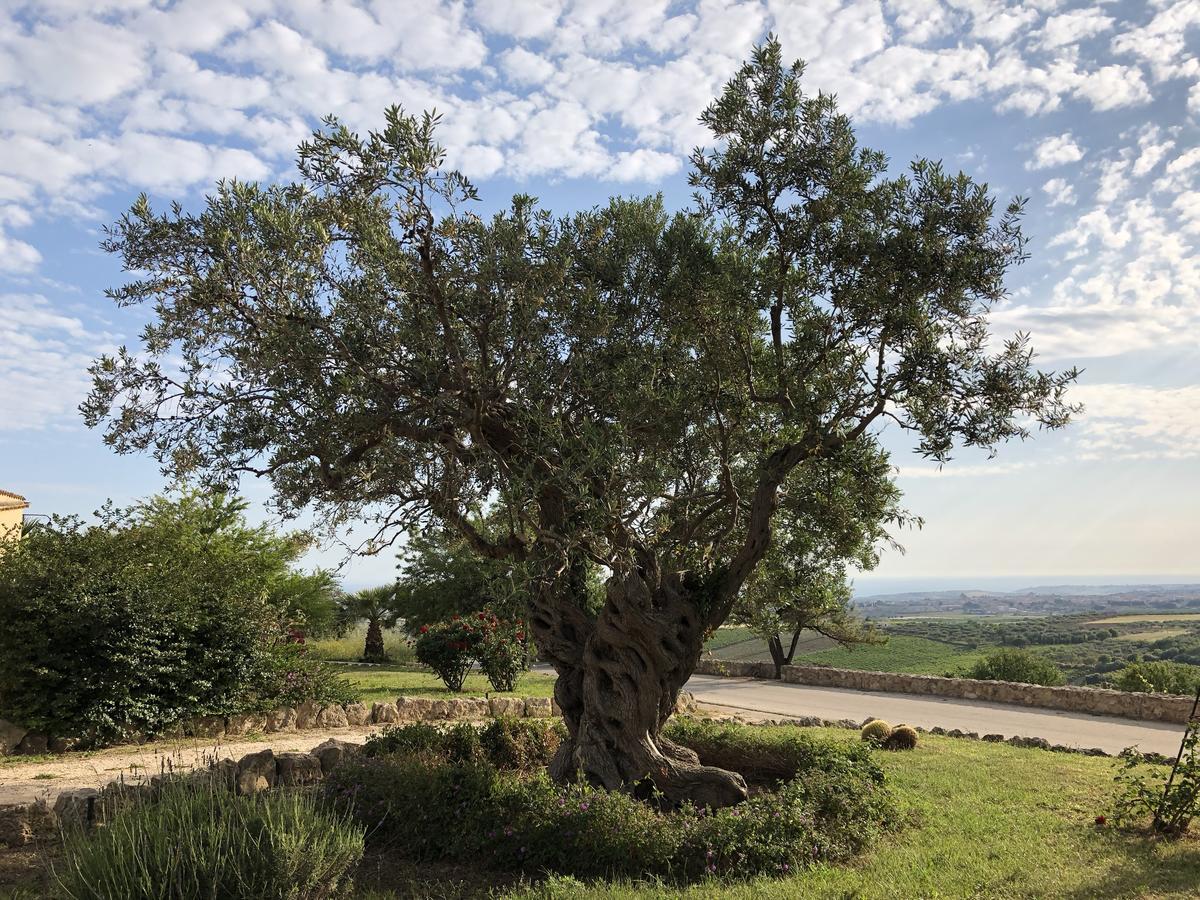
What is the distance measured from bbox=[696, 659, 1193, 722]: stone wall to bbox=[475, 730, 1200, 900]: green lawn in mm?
8435

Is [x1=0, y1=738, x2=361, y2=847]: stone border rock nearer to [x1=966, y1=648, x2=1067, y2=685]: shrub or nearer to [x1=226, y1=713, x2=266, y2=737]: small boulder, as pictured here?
[x1=226, y1=713, x2=266, y2=737]: small boulder

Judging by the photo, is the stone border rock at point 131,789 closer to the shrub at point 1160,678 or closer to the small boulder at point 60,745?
the small boulder at point 60,745

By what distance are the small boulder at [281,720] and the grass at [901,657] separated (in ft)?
69.6

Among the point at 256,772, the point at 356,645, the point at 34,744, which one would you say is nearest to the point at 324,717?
the point at 34,744

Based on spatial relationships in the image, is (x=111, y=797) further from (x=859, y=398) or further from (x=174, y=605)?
(x=859, y=398)

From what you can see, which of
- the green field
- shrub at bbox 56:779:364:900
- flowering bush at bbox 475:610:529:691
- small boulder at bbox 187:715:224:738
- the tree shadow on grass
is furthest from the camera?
flowering bush at bbox 475:610:529:691

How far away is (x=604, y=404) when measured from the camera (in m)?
8.26

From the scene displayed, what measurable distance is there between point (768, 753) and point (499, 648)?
10083 millimetres

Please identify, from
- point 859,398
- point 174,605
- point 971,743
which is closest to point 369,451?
point 859,398

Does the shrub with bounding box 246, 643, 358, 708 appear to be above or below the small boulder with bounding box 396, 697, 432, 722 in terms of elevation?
above

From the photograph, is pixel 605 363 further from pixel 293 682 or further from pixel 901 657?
pixel 901 657

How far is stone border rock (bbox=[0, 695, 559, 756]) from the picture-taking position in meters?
Result: 12.0

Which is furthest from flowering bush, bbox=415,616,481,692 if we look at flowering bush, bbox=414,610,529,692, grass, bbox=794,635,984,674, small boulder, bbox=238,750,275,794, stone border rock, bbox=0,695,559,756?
grass, bbox=794,635,984,674

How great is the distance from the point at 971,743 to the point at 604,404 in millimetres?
10607
